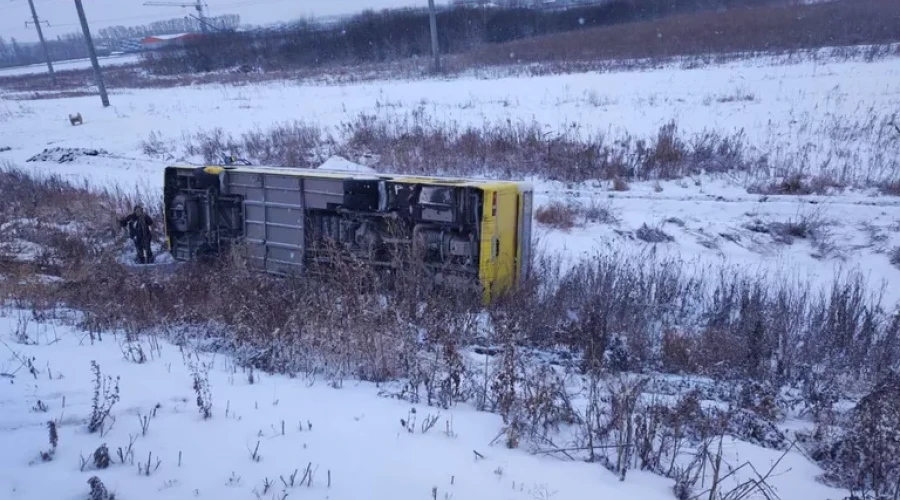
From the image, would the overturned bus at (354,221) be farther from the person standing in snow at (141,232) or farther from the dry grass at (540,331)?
the person standing in snow at (141,232)

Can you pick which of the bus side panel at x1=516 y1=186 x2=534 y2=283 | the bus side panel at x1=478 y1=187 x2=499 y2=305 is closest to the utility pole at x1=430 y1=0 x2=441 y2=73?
the bus side panel at x1=516 y1=186 x2=534 y2=283

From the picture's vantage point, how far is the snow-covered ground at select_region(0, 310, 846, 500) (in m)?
3.36

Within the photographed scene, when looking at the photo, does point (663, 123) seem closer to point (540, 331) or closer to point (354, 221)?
point (354, 221)

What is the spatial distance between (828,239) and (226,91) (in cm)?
2617

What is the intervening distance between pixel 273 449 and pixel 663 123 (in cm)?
1386

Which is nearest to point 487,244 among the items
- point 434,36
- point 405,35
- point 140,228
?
point 140,228

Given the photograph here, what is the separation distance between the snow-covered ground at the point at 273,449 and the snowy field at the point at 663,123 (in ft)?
18.3

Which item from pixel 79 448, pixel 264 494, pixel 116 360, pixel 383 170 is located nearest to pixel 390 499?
pixel 264 494

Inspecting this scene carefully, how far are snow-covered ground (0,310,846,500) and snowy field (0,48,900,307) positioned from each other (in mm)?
5586

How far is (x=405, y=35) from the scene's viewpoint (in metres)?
44.1

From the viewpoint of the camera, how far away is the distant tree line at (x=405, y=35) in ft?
140

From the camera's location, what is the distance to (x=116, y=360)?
5039mm

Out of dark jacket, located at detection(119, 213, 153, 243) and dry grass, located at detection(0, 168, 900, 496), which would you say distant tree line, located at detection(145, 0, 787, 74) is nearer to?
dark jacket, located at detection(119, 213, 153, 243)

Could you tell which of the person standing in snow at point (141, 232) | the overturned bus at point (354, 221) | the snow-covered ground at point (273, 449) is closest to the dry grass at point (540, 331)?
the snow-covered ground at point (273, 449)
